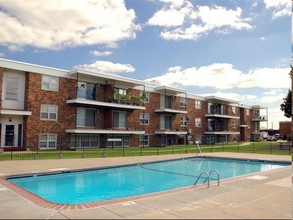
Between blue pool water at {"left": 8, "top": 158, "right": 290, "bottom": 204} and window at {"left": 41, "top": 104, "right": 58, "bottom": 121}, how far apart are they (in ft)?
46.3

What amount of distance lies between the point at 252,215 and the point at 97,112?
96.2ft

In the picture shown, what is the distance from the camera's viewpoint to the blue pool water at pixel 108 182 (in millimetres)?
12508

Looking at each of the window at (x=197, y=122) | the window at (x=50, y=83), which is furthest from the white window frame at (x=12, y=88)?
the window at (x=197, y=122)

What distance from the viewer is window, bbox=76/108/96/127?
33272mm

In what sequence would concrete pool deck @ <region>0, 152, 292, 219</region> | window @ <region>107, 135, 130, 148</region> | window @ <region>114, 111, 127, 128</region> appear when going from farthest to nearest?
window @ <region>114, 111, 127, 128</region> → window @ <region>107, 135, 130, 148</region> → concrete pool deck @ <region>0, 152, 292, 219</region>

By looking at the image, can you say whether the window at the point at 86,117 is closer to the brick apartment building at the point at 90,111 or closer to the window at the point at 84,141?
the brick apartment building at the point at 90,111

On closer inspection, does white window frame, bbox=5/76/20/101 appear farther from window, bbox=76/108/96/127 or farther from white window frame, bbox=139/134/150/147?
white window frame, bbox=139/134/150/147

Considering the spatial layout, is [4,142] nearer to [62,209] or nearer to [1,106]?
[1,106]

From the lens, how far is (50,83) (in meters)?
30.7

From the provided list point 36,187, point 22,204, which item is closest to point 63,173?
point 36,187

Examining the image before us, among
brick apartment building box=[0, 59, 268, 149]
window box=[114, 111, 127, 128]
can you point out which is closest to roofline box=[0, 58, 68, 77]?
brick apartment building box=[0, 59, 268, 149]

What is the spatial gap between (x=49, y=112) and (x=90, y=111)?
16.5ft

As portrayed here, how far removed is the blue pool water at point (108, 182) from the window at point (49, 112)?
14117 mm

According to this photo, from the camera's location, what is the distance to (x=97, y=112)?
115ft
